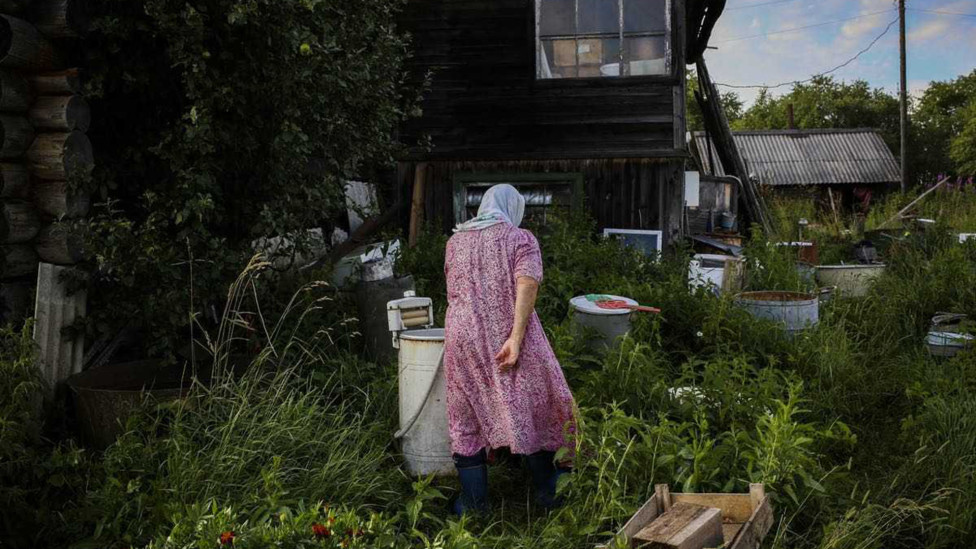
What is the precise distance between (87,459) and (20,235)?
1.51 metres

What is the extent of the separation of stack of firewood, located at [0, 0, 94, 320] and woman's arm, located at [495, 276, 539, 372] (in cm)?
265

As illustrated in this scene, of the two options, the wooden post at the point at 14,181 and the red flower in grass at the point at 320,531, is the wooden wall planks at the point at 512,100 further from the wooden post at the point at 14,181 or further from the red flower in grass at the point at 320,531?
the red flower in grass at the point at 320,531

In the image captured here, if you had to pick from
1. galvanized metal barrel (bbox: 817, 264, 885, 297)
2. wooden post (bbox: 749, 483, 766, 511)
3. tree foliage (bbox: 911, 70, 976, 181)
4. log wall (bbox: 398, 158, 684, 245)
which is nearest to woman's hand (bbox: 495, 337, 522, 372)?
wooden post (bbox: 749, 483, 766, 511)

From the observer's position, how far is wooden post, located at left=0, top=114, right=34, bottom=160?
4.80 meters

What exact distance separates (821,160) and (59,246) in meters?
27.7

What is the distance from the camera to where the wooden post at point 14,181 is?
15.9 feet

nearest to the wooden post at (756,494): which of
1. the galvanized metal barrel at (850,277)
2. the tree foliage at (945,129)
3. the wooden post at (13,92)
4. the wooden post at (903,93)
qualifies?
the wooden post at (13,92)

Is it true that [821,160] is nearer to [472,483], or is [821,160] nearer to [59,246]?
[472,483]

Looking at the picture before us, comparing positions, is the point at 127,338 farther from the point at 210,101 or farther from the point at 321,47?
the point at 321,47

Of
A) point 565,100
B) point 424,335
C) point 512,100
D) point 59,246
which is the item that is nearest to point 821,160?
point 565,100

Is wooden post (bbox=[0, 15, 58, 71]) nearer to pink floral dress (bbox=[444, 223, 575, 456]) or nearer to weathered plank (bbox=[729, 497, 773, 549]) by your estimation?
pink floral dress (bbox=[444, 223, 575, 456])

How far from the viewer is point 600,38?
992cm

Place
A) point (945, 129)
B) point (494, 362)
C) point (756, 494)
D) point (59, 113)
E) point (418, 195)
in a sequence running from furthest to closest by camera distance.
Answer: point (945, 129)
point (418, 195)
point (59, 113)
point (494, 362)
point (756, 494)

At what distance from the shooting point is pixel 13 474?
3799 millimetres
